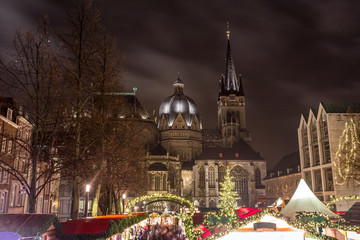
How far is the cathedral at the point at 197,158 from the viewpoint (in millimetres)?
79312

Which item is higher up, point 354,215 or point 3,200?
point 3,200

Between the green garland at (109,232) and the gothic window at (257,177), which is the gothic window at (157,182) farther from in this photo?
the green garland at (109,232)

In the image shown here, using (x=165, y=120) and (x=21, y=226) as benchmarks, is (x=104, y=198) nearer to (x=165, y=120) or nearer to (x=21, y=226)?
(x=21, y=226)

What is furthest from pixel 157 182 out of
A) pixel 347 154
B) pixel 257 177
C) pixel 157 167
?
pixel 347 154

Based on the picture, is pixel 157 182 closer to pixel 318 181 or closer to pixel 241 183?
pixel 241 183

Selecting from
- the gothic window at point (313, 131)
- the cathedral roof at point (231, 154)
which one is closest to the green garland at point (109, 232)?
the gothic window at point (313, 131)

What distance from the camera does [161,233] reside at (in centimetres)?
1745

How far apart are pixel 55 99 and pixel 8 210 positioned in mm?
22572

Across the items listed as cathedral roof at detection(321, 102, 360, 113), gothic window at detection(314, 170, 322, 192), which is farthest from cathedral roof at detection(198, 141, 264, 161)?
cathedral roof at detection(321, 102, 360, 113)

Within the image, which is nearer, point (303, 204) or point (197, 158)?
point (303, 204)

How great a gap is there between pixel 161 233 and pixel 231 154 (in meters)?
69.1

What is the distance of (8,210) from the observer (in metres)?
33.5

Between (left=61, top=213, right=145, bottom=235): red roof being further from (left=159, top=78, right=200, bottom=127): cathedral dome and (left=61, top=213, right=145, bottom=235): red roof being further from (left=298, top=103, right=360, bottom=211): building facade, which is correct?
(left=159, top=78, right=200, bottom=127): cathedral dome

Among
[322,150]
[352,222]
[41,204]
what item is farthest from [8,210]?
[322,150]
